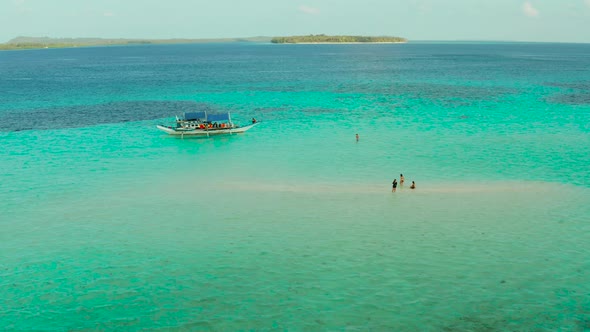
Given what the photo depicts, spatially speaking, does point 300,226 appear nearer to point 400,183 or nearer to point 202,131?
point 400,183

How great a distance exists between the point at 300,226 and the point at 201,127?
3470cm

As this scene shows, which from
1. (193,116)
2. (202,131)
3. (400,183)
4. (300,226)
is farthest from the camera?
(193,116)

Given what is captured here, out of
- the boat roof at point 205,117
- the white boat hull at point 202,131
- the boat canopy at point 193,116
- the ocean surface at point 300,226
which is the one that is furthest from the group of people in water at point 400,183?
the boat canopy at point 193,116

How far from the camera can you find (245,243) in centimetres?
3222

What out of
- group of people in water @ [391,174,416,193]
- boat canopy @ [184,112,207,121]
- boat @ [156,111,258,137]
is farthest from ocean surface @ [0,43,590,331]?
boat canopy @ [184,112,207,121]

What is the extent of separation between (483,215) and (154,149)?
124ft

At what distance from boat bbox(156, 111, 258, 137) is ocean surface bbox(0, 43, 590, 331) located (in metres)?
1.28

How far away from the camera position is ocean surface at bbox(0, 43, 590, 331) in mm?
24688

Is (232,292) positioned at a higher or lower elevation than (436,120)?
lower

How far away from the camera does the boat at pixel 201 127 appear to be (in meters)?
65.4

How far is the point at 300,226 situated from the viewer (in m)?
34.9

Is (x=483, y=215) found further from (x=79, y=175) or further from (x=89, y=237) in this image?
(x=79, y=175)

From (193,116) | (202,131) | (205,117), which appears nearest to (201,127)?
(202,131)

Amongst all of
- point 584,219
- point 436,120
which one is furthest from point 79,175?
point 436,120
